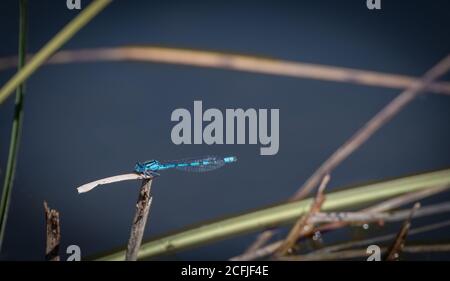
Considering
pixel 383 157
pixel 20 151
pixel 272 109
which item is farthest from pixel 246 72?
pixel 20 151

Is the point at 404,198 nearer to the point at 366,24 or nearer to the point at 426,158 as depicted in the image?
the point at 426,158

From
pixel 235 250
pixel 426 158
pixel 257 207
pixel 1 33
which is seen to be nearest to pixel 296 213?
pixel 257 207

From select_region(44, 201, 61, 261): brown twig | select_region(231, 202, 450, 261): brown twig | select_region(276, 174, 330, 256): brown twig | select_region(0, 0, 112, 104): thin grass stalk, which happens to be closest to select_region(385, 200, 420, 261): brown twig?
select_region(231, 202, 450, 261): brown twig

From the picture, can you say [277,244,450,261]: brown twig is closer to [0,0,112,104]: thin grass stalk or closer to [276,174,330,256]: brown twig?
[276,174,330,256]: brown twig

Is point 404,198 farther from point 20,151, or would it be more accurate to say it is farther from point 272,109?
point 20,151

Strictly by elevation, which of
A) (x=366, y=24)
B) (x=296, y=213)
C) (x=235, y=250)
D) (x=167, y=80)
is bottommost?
(x=235, y=250)

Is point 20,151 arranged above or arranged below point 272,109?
below

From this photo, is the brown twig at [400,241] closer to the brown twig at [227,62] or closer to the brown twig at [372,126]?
the brown twig at [372,126]

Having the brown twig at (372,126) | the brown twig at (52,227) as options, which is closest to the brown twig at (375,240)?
the brown twig at (372,126)
